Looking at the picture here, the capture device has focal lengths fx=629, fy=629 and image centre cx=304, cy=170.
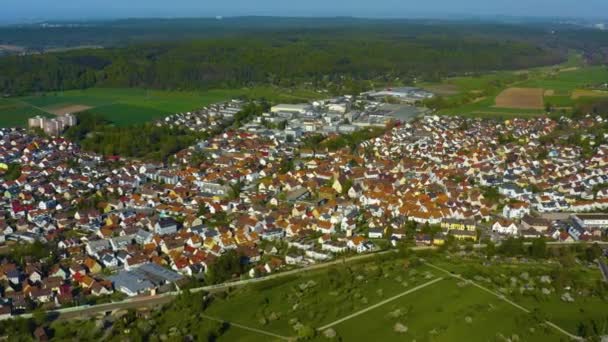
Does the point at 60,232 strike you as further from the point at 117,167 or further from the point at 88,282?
the point at 117,167


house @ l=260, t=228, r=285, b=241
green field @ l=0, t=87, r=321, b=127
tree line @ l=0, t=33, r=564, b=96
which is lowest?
house @ l=260, t=228, r=285, b=241

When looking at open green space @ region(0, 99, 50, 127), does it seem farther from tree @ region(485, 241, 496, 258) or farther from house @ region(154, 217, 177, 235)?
tree @ region(485, 241, 496, 258)

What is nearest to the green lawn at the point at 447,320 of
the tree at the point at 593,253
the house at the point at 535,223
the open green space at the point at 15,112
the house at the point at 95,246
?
the tree at the point at 593,253

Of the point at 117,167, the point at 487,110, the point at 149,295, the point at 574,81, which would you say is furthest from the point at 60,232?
the point at 574,81

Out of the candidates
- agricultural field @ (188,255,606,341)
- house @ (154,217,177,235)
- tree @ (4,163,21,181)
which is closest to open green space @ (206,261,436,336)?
agricultural field @ (188,255,606,341)

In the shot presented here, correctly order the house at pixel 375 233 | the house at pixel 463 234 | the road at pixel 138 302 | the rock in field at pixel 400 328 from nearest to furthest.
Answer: the rock in field at pixel 400 328 < the road at pixel 138 302 < the house at pixel 463 234 < the house at pixel 375 233

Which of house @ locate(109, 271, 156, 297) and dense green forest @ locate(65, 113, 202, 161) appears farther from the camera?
dense green forest @ locate(65, 113, 202, 161)

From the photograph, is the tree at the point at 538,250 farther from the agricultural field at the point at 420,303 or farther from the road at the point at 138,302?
the road at the point at 138,302
